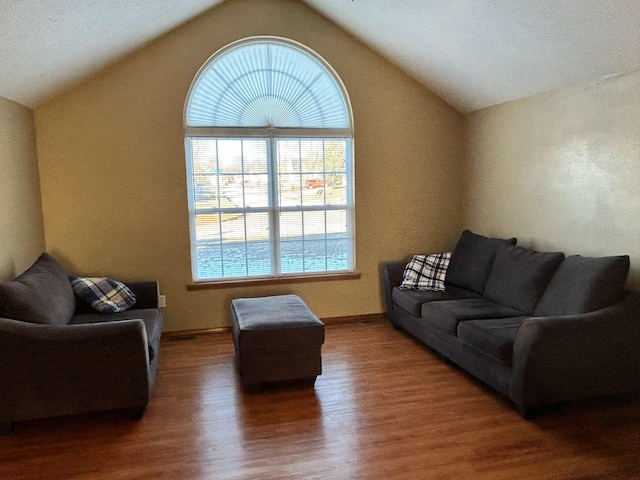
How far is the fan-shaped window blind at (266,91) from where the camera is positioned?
4.41 metres

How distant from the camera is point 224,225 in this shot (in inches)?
179

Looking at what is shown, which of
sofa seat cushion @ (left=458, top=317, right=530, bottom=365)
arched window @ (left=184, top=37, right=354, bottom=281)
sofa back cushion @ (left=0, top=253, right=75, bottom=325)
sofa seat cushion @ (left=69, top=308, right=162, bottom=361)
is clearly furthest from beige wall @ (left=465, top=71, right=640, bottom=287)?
sofa back cushion @ (left=0, top=253, right=75, bottom=325)

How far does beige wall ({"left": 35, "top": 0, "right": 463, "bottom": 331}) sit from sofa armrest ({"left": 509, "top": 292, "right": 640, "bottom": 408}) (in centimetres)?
225

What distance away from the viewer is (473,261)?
4.15m

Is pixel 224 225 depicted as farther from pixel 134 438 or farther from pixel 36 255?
pixel 134 438

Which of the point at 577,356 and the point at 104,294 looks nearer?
the point at 577,356

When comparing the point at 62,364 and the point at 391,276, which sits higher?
Answer: the point at 391,276

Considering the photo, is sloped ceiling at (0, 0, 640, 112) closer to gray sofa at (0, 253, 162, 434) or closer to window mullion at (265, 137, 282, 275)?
window mullion at (265, 137, 282, 275)

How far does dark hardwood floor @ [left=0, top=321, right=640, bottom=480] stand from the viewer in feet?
7.58

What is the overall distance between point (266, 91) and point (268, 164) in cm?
68

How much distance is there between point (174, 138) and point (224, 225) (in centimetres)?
90

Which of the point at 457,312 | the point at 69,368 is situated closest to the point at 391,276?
the point at 457,312

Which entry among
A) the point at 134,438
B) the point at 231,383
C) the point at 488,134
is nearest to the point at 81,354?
the point at 134,438

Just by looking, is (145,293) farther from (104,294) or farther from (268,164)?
(268,164)
